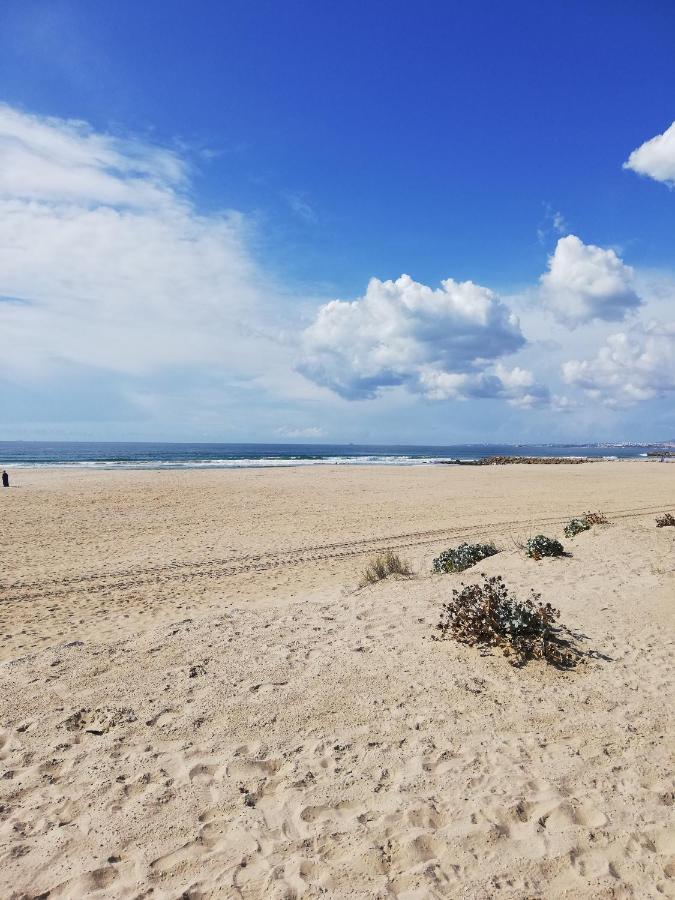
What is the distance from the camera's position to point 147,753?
4.36 meters

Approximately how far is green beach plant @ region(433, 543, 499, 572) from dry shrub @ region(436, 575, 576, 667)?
3.45m

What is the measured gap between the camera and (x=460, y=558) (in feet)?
34.1

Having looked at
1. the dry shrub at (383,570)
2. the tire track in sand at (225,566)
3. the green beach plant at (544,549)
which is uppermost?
the green beach plant at (544,549)

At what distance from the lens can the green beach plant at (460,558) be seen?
10.2m

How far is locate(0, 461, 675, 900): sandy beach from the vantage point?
3.22m

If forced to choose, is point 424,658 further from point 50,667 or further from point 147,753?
point 50,667

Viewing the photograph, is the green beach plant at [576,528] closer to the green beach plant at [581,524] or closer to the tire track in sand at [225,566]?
the green beach plant at [581,524]

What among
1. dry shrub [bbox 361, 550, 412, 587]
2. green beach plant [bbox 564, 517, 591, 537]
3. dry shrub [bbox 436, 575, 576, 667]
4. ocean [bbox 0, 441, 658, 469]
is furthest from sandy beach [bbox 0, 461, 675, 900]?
ocean [bbox 0, 441, 658, 469]

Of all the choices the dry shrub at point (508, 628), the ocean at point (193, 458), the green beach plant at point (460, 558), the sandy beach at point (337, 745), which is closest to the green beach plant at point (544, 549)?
the sandy beach at point (337, 745)

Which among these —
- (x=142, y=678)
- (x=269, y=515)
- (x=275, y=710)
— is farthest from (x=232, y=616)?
(x=269, y=515)

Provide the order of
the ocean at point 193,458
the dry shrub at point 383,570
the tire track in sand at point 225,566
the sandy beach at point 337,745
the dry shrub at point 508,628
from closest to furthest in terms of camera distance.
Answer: the sandy beach at point 337,745 → the dry shrub at point 508,628 → the dry shrub at point 383,570 → the tire track in sand at point 225,566 → the ocean at point 193,458

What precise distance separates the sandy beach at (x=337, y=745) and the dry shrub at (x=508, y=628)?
7.3 inches

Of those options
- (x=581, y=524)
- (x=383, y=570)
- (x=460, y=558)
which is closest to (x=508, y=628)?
(x=383, y=570)

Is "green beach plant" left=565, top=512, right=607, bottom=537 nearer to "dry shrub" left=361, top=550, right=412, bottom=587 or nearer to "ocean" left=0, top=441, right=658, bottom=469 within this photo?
"dry shrub" left=361, top=550, right=412, bottom=587
